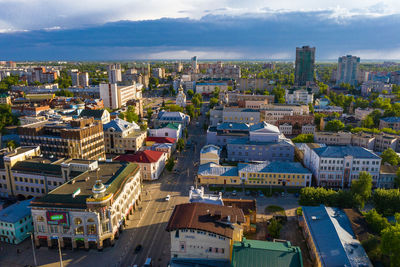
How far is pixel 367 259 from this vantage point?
1618 inches

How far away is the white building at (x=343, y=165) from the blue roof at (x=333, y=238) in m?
20.6

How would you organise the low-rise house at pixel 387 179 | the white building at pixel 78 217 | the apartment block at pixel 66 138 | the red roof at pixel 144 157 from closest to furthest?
the white building at pixel 78 217
the low-rise house at pixel 387 179
the red roof at pixel 144 157
the apartment block at pixel 66 138

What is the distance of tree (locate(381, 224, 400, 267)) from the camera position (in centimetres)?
3850

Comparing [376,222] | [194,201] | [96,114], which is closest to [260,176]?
[194,201]

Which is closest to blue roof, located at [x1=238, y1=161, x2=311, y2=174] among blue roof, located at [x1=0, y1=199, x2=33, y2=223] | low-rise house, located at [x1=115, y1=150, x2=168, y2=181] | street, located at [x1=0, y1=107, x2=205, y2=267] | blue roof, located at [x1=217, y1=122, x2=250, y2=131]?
street, located at [x1=0, y1=107, x2=205, y2=267]

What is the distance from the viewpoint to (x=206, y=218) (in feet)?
143

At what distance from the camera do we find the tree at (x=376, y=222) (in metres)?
47.5

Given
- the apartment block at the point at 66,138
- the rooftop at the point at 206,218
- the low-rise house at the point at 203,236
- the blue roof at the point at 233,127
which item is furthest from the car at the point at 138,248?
the blue roof at the point at 233,127

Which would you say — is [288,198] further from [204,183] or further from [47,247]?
[47,247]

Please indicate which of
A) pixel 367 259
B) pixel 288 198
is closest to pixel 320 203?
pixel 288 198

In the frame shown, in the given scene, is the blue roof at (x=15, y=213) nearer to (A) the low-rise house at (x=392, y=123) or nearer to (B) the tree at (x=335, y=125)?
(B) the tree at (x=335, y=125)

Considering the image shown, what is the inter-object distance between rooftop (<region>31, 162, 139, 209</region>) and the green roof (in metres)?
23.3

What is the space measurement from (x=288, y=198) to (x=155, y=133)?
55.8 metres

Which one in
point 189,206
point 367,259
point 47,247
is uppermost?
point 189,206
